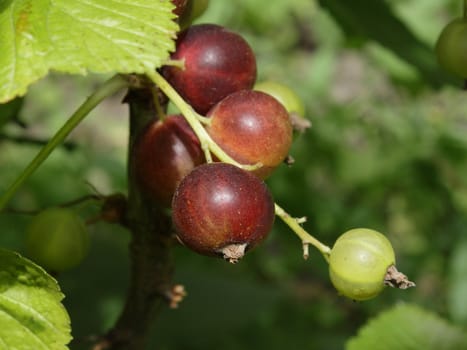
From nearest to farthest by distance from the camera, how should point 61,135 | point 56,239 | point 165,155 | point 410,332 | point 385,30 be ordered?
point 61,135
point 165,155
point 56,239
point 410,332
point 385,30

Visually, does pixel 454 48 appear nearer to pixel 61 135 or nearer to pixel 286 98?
pixel 286 98

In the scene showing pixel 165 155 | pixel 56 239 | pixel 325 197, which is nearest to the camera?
pixel 165 155

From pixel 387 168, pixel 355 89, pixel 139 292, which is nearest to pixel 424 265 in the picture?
pixel 387 168

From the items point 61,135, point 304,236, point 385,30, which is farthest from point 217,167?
point 385,30

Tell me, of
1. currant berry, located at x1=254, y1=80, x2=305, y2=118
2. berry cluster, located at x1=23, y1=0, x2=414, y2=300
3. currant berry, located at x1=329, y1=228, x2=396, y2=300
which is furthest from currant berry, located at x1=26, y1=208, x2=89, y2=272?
currant berry, located at x1=329, y1=228, x2=396, y2=300

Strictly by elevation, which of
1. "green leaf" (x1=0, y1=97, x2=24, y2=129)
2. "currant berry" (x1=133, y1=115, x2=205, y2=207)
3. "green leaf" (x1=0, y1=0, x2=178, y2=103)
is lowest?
"green leaf" (x1=0, y1=97, x2=24, y2=129)

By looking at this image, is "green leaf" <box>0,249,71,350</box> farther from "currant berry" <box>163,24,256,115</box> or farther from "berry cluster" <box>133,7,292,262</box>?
"currant berry" <box>163,24,256,115</box>

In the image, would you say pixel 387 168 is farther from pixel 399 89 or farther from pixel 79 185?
pixel 79 185
